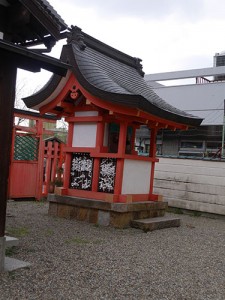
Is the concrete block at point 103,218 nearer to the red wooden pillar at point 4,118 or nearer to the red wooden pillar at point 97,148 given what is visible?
the red wooden pillar at point 97,148

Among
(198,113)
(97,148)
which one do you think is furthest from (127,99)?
(198,113)

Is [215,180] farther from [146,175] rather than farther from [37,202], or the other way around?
[37,202]

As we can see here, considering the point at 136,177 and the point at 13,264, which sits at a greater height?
the point at 136,177

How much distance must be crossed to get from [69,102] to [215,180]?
4.80 m

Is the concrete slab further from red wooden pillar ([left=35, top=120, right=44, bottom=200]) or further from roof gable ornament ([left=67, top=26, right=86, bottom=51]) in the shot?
red wooden pillar ([left=35, top=120, right=44, bottom=200])

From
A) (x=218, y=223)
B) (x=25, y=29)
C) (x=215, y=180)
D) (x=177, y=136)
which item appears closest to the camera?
(x=25, y=29)

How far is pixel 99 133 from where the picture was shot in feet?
27.2

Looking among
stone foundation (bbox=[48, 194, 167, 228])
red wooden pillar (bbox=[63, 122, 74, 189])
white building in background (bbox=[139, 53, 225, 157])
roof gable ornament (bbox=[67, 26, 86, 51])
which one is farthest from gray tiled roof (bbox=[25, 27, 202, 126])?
white building in background (bbox=[139, 53, 225, 157])

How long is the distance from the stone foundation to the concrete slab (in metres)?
3.17

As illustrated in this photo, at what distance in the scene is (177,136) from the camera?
57.1ft

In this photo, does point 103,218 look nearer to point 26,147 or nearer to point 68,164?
point 68,164

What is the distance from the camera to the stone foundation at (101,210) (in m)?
7.82

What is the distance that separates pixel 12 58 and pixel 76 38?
437 centimetres

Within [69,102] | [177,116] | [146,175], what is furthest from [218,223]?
[69,102]
